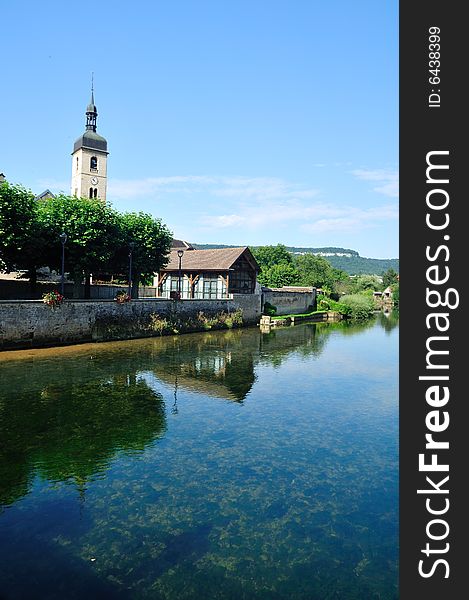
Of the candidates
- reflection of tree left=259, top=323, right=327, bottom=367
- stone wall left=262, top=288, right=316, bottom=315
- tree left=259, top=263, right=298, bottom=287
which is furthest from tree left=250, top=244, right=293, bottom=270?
reflection of tree left=259, top=323, right=327, bottom=367

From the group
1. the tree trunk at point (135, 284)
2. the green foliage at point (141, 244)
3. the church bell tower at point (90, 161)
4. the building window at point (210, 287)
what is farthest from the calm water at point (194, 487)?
the church bell tower at point (90, 161)

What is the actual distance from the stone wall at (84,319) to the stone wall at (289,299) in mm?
13164

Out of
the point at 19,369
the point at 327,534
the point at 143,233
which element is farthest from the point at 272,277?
the point at 327,534

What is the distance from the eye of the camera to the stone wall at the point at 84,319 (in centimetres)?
2161

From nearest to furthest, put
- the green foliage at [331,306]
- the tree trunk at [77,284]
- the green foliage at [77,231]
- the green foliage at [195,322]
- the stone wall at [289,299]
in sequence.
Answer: the green foliage at [77,231]
the tree trunk at [77,284]
the green foliage at [195,322]
the stone wall at [289,299]
the green foliage at [331,306]

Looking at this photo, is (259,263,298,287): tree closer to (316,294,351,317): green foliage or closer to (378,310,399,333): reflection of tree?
(316,294,351,317): green foliage

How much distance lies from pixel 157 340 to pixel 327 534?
21.6 metres

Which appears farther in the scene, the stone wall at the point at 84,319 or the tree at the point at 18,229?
the tree at the point at 18,229

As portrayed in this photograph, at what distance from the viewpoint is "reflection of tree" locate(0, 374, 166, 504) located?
8875mm

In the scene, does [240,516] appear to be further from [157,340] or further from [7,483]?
[157,340]

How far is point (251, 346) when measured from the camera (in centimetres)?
2697

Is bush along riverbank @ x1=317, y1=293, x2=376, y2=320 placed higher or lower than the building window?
lower

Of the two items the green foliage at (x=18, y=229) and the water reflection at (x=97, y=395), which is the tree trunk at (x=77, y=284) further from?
the water reflection at (x=97, y=395)

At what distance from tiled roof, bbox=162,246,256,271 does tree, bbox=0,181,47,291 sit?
1753 centimetres
